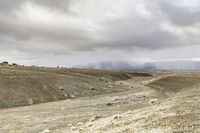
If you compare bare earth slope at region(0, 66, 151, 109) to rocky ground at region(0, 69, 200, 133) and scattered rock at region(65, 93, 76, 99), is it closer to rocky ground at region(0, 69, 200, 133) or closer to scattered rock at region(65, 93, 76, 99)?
scattered rock at region(65, 93, 76, 99)

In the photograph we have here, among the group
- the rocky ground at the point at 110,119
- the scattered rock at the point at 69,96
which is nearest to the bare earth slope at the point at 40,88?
the scattered rock at the point at 69,96

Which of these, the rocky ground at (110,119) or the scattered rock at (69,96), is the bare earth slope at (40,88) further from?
the rocky ground at (110,119)

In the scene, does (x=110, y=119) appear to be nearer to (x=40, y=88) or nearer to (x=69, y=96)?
(x=69, y=96)

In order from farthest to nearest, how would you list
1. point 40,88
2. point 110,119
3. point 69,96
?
point 40,88 → point 69,96 → point 110,119

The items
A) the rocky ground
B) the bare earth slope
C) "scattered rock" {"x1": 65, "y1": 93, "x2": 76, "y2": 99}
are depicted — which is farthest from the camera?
"scattered rock" {"x1": 65, "y1": 93, "x2": 76, "y2": 99}

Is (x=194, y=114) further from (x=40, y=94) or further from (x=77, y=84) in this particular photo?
(x=77, y=84)

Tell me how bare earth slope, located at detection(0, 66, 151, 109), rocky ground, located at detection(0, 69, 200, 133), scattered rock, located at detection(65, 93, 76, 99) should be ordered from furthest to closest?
scattered rock, located at detection(65, 93, 76, 99), bare earth slope, located at detection(0, 66, 151, 109), rocky ground, located at detection(0, 69, 200, 133)

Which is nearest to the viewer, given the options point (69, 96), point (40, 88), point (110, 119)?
point (110, 119)

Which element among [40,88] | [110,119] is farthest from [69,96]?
[110,119]

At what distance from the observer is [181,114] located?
2627 centimetres

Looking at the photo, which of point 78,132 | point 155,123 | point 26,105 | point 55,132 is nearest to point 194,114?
point 155,123

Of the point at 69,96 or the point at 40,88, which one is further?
the point at 40,88

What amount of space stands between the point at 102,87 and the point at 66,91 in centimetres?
1427

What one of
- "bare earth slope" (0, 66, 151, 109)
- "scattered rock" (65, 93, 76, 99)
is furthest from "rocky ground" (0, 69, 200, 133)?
"scattered rock" (65, 93, 76, 99)
